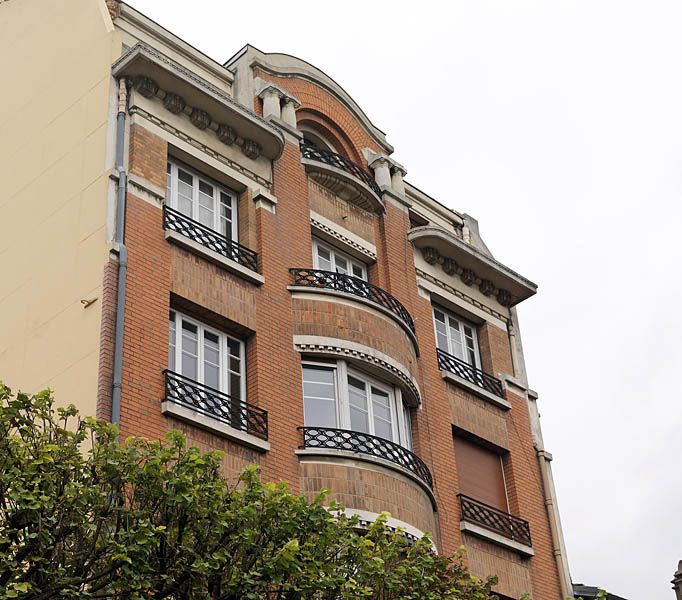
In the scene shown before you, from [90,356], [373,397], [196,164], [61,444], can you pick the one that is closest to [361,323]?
[373,397]

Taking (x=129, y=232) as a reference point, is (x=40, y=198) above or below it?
above

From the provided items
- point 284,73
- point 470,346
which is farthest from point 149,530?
point 470,346

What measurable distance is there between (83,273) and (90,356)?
1716 mm

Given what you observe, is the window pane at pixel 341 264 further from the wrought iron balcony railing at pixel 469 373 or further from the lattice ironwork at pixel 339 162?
the wrought iron balcony railing at pixel 469 373

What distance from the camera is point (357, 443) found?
20969mm

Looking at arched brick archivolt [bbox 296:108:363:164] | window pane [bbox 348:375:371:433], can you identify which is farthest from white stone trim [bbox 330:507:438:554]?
arched brick archivolt [bbox 296:108:363:164]

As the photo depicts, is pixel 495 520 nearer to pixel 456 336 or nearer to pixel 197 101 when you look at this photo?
pixel 456 336

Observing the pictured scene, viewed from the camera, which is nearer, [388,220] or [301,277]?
[301,277]

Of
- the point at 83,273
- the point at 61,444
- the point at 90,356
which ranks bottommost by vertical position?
the point at 61,444

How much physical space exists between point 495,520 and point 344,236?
20.1 ft

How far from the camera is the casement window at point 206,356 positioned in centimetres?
2006

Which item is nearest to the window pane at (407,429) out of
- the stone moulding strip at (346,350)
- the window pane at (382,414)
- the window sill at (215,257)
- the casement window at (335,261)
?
the window pane at (382,414)

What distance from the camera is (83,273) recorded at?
19.9 metres

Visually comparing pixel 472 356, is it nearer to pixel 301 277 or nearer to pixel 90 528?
pixel 301 277
